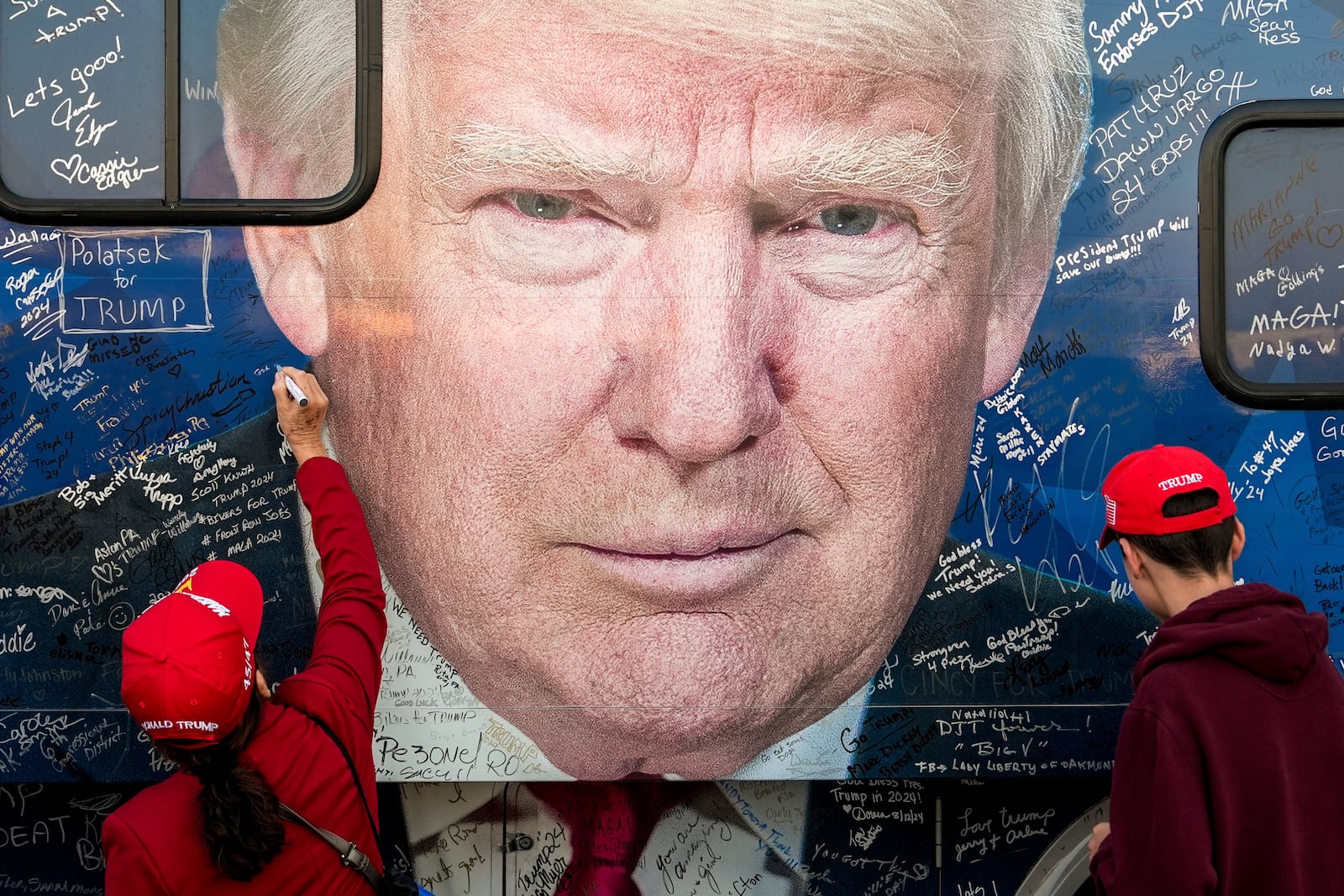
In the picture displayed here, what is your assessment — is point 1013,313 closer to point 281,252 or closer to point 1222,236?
point 1222,236

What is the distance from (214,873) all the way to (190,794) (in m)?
0.13

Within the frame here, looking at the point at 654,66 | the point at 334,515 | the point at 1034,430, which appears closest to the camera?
the point at 334,515

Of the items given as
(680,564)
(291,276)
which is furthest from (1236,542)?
(291,276)

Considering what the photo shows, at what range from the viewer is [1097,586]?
3018 mm

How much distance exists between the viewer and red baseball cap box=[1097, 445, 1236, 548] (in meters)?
2.14

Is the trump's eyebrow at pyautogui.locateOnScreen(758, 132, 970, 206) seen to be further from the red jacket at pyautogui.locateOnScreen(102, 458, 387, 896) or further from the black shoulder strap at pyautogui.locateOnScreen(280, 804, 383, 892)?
the black shoulder strap at pyautogui.locateOnScreen(280, 804, 383, 892)

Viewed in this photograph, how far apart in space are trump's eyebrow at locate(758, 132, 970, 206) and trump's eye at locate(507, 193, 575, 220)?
0.46 meters

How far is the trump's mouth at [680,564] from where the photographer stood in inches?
113

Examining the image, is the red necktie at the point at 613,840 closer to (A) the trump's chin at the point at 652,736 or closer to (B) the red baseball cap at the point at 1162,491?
(A) the trump's chin at the point at 652,736

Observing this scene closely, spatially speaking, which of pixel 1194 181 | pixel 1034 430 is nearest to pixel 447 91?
pixel 1034 430

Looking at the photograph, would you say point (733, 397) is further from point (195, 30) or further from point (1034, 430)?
point (195, 30)

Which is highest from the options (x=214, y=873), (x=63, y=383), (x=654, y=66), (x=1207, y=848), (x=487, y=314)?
(x=654, y=66)

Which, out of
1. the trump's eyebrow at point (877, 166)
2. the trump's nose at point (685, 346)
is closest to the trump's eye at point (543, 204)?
the trump's nose at point (685, 346)

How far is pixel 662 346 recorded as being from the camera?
2820mm
